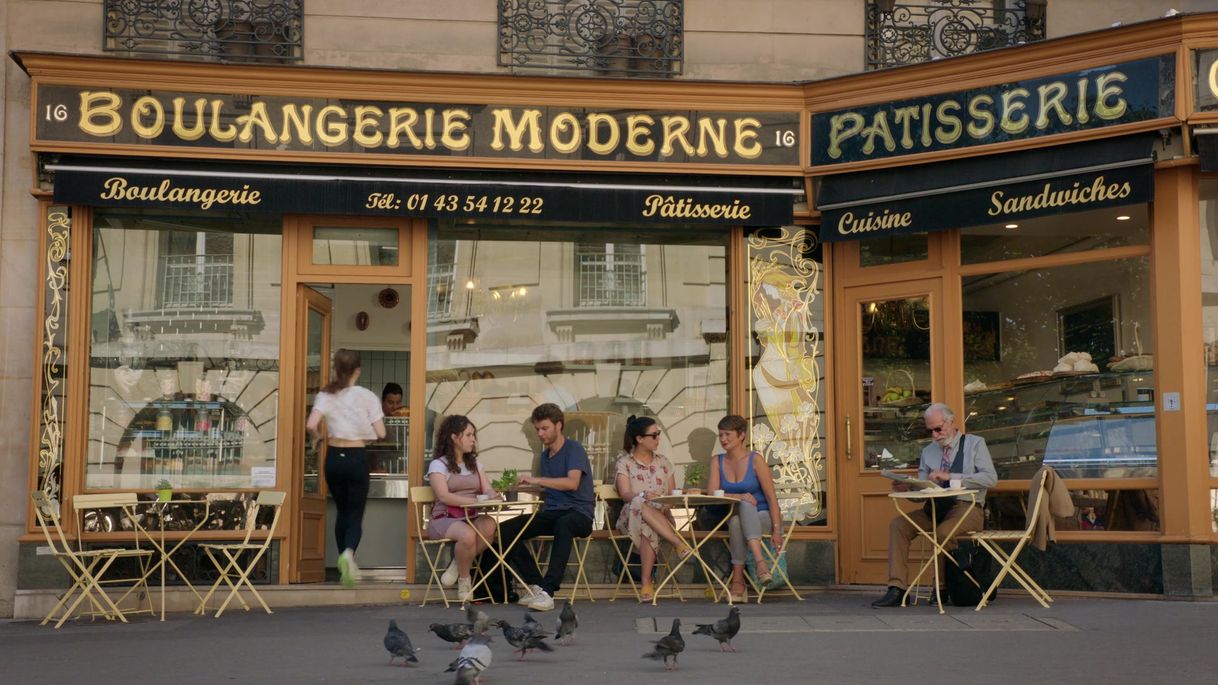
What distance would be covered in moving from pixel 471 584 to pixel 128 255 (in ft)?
12.2

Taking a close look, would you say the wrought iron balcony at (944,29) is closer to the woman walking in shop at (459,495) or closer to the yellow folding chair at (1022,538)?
the yellow folding chair at (1022,538)

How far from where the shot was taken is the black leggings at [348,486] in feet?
34.8

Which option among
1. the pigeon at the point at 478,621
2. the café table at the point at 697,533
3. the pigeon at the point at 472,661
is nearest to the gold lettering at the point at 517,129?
the café table at the point at 697,533

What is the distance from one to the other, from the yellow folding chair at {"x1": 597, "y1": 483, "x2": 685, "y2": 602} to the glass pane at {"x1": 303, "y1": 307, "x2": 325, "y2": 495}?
2296mm

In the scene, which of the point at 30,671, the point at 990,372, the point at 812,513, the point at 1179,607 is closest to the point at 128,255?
the point at 30,671

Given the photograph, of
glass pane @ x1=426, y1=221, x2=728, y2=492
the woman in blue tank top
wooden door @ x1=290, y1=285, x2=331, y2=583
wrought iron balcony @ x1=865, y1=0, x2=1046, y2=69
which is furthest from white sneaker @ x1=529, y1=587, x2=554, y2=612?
wrought iron balcony @ x1=865, y1=0, x2=1046, y2=69

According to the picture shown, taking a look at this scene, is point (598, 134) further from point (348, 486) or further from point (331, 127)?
point (348, 486)

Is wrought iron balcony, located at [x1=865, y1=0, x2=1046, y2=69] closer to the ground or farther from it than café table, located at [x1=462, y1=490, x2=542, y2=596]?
farther from it

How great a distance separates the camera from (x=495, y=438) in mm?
12445

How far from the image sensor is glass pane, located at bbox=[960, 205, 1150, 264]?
37.3ft

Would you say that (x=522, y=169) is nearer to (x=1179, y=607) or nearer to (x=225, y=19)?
(x=225, y=19)

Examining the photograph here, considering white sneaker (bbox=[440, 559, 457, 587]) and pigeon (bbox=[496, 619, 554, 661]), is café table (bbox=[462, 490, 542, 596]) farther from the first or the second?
pigeon (bbox=[496, 619, 554, 661])

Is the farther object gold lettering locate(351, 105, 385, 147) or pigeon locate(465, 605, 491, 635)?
gold lettering locate(351, 105, 385, 147)

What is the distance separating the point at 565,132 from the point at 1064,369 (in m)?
4.18
